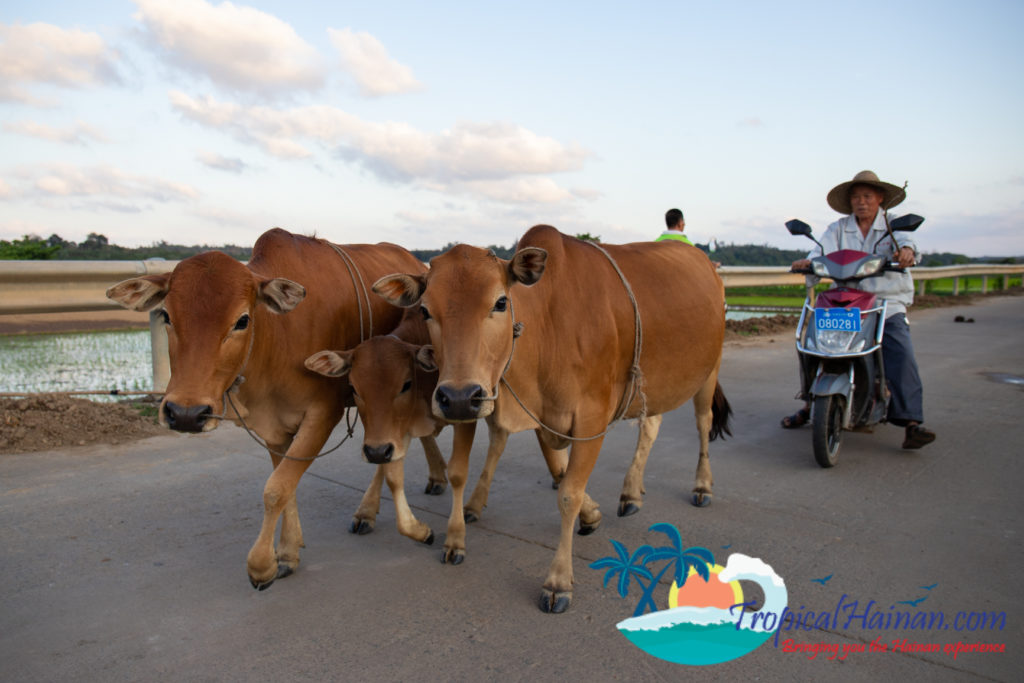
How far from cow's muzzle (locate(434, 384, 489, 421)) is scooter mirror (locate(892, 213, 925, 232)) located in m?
4.13

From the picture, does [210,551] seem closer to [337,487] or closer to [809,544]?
[337,487]

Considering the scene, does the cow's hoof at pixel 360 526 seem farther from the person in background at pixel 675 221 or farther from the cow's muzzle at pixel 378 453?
the person in background at pixel 675 221

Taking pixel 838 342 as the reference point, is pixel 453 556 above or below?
below

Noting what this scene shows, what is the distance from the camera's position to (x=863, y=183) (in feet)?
18.7

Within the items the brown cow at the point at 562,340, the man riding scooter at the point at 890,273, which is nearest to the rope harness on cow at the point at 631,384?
the brown cow at the point at 562,340

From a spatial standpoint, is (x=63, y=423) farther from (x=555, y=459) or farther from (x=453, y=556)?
(x=555, y=459)

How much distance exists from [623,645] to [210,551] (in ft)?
7.14

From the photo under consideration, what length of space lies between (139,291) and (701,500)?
3387 mm

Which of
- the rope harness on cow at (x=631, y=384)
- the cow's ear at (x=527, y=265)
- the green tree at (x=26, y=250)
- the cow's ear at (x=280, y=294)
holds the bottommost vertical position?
the rope harness on cow at (x=631, y=384)

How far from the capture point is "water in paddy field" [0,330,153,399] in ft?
22.3

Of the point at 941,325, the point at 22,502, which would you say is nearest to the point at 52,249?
the point at 22,502

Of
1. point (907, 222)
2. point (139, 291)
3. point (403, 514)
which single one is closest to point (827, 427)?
point (907, 222)

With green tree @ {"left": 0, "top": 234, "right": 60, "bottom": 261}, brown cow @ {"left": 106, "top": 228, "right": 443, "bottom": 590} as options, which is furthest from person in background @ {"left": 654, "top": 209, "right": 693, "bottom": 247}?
green tree @ {"left": 0, "top": 234, "right": 60, "bottom": 261}

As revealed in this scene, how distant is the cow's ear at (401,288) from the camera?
322 cm
